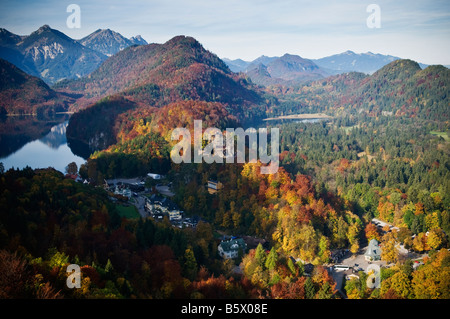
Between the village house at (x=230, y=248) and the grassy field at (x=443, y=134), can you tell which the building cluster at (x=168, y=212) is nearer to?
the village house at (x=230, y=248)

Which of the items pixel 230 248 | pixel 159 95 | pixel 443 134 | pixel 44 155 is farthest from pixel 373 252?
pixel 159 95

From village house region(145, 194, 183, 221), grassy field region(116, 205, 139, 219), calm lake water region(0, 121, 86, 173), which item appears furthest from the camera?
calm lake water region(0, 121, 86, 173)

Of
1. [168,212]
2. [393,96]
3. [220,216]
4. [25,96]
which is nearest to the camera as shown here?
[168,212]

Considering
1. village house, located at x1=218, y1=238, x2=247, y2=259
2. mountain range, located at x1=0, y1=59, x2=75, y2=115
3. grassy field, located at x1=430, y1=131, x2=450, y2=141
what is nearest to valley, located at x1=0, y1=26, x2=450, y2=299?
village house, located at x1=218, y1=238, x2=247, y2=259

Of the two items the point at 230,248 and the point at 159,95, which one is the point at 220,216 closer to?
the point at 230,248

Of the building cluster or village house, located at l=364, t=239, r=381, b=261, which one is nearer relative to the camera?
village house, located at l=364, t=239, r=381, b=261

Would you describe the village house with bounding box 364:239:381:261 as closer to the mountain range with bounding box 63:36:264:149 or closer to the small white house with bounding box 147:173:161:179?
the small white house with bounding box 147:173:161:179
